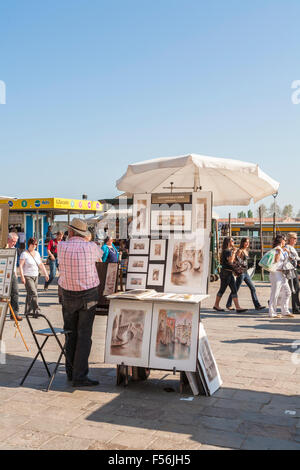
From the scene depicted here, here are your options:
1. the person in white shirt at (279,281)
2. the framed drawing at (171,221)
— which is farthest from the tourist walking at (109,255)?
the framed drawing at (171,221)

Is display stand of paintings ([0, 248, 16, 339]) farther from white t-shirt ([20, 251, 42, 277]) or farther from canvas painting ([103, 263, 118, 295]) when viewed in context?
white t-shirt ([20, 251, 42, 277])

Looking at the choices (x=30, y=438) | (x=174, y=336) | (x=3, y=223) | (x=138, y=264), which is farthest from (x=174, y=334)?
(x=3, y=223)

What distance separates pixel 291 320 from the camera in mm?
8984

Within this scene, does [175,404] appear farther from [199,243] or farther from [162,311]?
[199,243]

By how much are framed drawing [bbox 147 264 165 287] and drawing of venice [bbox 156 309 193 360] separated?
446mm

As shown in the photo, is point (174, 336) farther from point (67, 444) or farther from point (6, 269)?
point (6, 269)

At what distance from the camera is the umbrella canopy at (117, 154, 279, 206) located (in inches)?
246

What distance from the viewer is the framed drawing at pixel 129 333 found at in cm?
495

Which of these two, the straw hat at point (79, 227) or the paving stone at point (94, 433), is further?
the straw hat at point (79, 227)

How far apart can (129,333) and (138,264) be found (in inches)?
32.3

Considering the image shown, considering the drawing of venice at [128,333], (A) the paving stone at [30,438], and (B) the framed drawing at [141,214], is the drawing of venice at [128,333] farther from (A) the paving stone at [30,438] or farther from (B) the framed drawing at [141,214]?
(A) the paving stone at [30,438]

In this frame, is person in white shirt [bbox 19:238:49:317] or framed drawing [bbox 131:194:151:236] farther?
person in white shirt [bbox 19:238:49:317]

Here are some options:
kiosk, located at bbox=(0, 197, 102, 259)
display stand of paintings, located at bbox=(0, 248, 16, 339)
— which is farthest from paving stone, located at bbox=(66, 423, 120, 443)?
kiosk, located at bbox=(0, 197, 102, 259)

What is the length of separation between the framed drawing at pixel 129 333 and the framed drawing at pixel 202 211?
1044 mm
